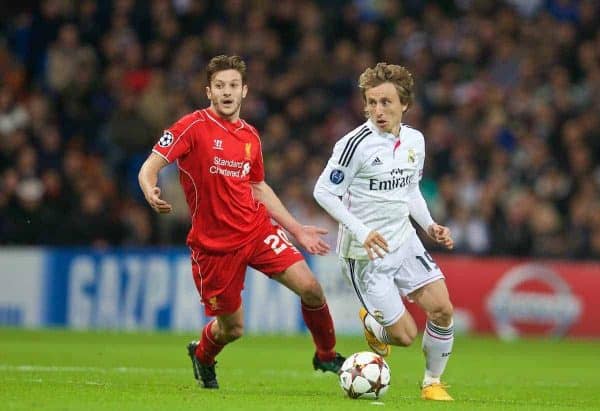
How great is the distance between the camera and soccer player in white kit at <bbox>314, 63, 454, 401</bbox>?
934 cm

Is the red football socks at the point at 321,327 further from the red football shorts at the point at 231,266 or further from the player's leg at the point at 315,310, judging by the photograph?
the red football shorts at the point at 231,266

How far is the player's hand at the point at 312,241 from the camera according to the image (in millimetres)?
9422

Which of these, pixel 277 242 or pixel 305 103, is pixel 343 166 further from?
pixel 305 103

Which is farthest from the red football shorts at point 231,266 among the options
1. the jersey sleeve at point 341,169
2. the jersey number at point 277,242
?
the jersey sleeve at point 341,169

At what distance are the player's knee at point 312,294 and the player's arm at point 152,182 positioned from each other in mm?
1464

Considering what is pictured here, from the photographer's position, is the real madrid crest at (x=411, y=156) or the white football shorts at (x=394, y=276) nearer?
the white football shorts at (x=394, y=276)

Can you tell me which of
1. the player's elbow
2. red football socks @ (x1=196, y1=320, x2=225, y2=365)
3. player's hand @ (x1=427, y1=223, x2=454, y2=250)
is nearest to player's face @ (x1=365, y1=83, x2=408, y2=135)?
the player's elbow

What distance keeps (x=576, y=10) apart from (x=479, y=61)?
89.4 inches

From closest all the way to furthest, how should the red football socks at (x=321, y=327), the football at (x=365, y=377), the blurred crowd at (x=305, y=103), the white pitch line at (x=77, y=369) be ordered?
the football at (x=365, y=377)
the red football socks at (x=321, y=327)
the white pitch line at (x=77, y=369)
the blurred crowd at (x=305, y=103)

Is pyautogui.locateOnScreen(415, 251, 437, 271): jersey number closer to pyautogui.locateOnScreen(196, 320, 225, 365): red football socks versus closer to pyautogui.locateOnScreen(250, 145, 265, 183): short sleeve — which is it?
pyautogui.locateOnScreen(250, 145, 265, 183): short sleeve

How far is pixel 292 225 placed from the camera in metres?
9.79

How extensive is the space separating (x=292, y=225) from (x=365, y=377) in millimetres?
1385

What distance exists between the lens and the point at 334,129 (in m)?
21.0

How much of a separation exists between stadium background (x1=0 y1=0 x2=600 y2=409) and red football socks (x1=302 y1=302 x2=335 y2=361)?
6719 mm
